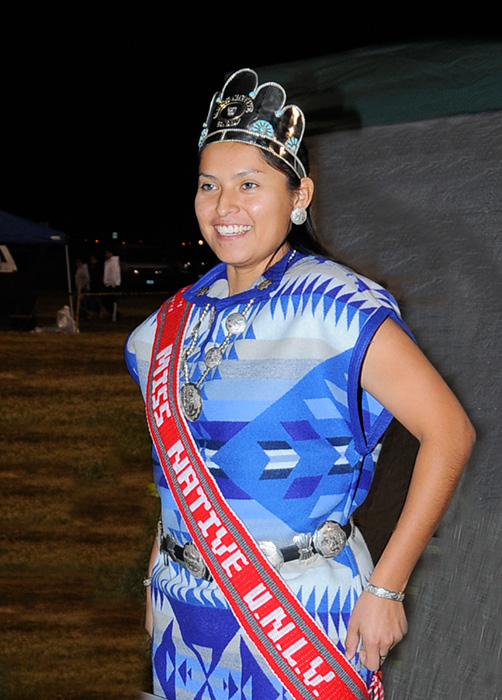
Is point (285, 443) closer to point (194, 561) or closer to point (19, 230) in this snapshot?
point (194, 561)

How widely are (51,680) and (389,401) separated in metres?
2.83

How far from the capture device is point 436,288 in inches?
93.7

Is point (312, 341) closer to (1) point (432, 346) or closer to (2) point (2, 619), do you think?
(1) point (432, 346)

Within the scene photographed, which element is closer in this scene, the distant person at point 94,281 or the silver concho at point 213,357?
the silver concho at point 213,357

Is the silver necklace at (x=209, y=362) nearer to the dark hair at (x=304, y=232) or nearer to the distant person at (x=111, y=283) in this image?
the dark hair at (x=304, y=232)

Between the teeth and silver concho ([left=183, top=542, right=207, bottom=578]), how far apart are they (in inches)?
22.7

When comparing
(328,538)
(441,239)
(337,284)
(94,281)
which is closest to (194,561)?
(328,538)

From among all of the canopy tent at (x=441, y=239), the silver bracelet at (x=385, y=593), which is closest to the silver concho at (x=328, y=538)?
the silver bracelet at (x=385, y=593)

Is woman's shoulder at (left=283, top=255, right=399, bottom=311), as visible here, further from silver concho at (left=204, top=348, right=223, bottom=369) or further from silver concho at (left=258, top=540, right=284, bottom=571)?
silver concho at (left=258, top=540, right=284, bottom=571)

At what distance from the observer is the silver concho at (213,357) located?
5.39ft

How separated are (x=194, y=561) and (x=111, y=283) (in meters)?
16.5

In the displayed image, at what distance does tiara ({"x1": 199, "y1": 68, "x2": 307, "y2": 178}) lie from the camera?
1.67 metres

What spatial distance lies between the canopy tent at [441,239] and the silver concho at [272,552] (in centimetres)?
87

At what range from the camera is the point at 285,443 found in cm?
154
